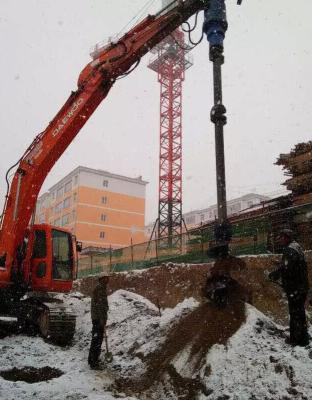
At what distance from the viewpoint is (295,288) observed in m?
5.85

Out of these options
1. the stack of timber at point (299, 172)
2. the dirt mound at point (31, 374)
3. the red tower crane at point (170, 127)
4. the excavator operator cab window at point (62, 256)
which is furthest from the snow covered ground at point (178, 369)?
the red tower crane at point (170, 127)

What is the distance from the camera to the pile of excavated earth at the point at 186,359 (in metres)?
5.33

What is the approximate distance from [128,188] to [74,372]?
4838 cm

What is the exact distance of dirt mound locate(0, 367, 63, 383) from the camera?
654 centimetres

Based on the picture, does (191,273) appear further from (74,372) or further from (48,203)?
(48,203)

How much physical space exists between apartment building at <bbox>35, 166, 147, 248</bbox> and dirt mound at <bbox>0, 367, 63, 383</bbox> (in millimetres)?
40871

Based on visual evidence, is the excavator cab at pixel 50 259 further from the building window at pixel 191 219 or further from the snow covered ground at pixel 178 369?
the building window at pixel 191 219

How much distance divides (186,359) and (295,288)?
2155mm

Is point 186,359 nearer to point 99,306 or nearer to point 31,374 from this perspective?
point 99,306

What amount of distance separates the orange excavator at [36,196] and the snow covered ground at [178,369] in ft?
4.41

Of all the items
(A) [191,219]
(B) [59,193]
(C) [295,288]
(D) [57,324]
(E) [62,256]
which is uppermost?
(B) [59,193]

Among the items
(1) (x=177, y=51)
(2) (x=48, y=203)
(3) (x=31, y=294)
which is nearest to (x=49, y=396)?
(3) (x=31, y=294)

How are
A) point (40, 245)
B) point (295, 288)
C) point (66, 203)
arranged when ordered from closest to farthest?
point (295, 288) < point (40, 245) < point (66, 203)

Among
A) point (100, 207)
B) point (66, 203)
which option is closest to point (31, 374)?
point (100, 207)
